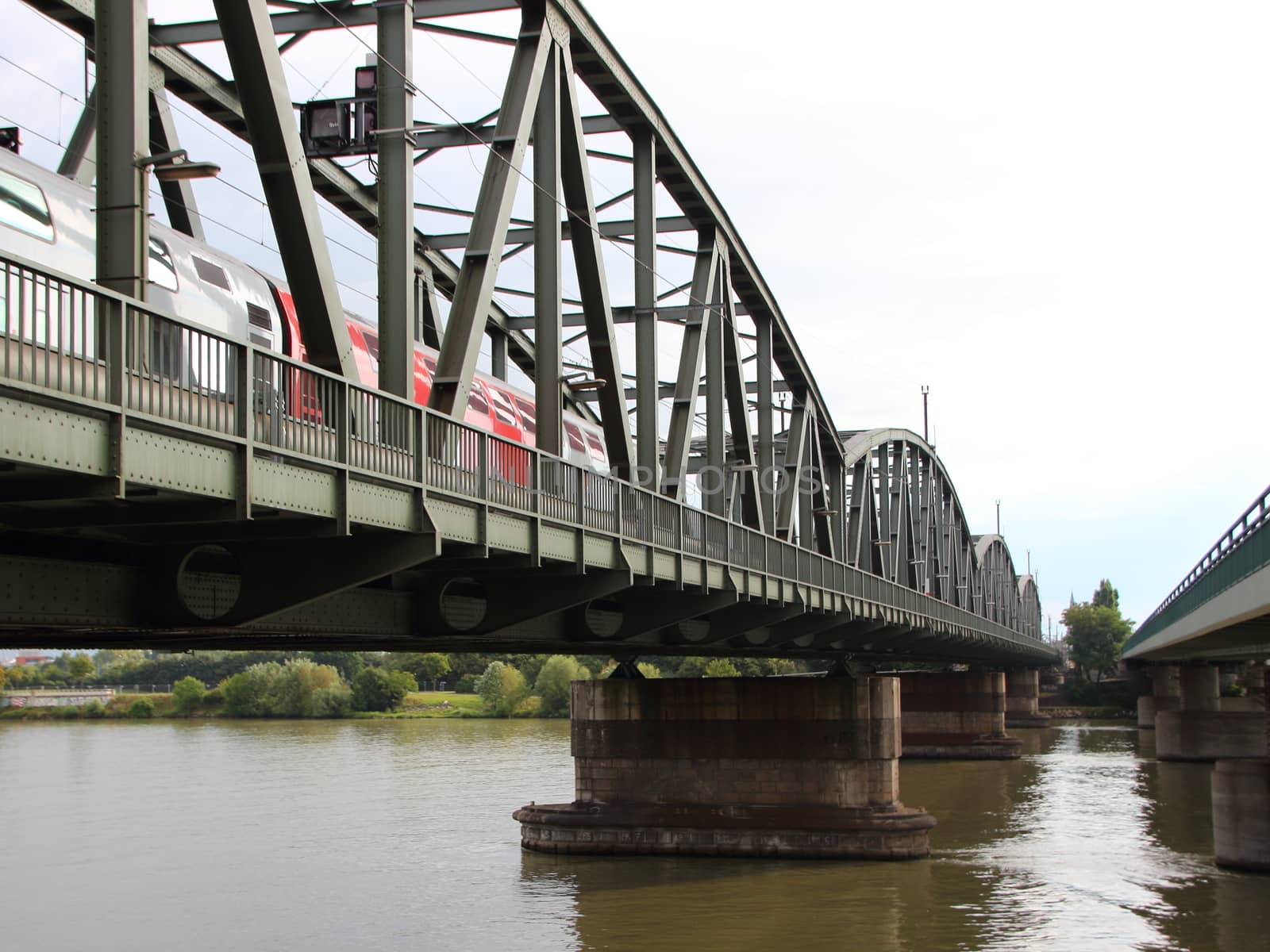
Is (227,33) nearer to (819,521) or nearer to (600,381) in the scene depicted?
(600,381)

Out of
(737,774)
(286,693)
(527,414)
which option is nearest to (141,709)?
(286,693)

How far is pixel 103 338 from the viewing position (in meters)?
10.5

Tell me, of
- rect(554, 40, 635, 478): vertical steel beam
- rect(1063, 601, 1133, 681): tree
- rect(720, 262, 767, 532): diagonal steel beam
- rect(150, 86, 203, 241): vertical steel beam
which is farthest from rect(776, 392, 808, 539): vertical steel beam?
rect(1063, 601, 1133, 681): tree

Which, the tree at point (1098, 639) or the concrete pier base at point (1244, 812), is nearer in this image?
the concrete pier base at point (1244, 812)

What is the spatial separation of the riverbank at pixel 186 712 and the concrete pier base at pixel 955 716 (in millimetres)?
38274

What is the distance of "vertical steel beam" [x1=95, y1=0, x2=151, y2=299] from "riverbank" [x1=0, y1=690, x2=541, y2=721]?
109 m

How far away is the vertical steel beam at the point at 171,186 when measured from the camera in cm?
2230

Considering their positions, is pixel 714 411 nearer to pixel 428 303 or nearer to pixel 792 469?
pixel 428 303

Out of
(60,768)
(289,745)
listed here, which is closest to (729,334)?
(60,768)

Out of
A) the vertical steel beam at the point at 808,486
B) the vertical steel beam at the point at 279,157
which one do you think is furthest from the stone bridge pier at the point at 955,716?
the vertical steel beam at the point at 279,157

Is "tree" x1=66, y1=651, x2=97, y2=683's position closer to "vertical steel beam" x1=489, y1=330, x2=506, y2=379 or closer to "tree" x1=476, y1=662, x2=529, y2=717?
"tree" x1=476, y1=662, x2=529, y2=717

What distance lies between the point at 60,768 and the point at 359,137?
2115 inches

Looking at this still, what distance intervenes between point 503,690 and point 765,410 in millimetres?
83511

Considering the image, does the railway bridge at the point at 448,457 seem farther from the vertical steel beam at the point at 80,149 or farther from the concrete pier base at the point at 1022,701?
the concrete pier base at the point at 1022,701
